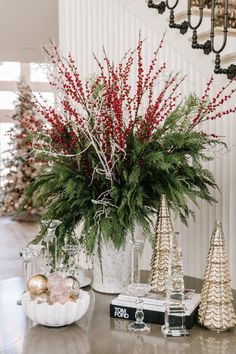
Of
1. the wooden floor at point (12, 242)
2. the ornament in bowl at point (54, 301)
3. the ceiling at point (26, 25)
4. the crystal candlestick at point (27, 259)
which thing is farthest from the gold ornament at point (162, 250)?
the ceiling at point (26, 25)

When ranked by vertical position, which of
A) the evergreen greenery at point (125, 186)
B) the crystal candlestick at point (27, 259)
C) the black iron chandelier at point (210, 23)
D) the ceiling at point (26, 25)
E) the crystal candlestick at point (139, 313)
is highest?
the ceiling at point (26, 25)

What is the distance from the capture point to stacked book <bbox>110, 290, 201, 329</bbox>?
1714 mm

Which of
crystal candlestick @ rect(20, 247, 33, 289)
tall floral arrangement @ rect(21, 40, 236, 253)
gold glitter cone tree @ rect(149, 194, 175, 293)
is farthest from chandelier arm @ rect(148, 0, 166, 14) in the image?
crystal candlestick @ rect(20, 247, 33, 289)

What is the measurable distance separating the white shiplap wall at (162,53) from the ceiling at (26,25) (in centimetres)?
151

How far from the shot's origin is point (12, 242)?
6926mm

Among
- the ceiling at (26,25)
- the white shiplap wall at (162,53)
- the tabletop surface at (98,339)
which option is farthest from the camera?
the ceiling at (26,25)

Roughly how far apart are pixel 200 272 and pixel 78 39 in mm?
1687

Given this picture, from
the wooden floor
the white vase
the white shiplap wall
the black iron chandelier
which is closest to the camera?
the white vase

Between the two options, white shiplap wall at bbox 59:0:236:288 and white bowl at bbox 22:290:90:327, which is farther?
white shiplap wall at bbox 59:0:236:288

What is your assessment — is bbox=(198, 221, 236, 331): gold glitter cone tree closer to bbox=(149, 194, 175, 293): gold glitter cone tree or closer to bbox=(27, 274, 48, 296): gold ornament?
bbox=(149, 194, 175, 293): gold glitter cone tree

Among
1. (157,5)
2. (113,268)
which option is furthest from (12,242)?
(113,268)

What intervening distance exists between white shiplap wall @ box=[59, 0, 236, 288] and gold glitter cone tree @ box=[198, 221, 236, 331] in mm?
1420

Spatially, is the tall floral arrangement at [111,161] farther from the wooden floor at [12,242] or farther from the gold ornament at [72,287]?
the wooden floor at [12,242]

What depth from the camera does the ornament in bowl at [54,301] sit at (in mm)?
1646
